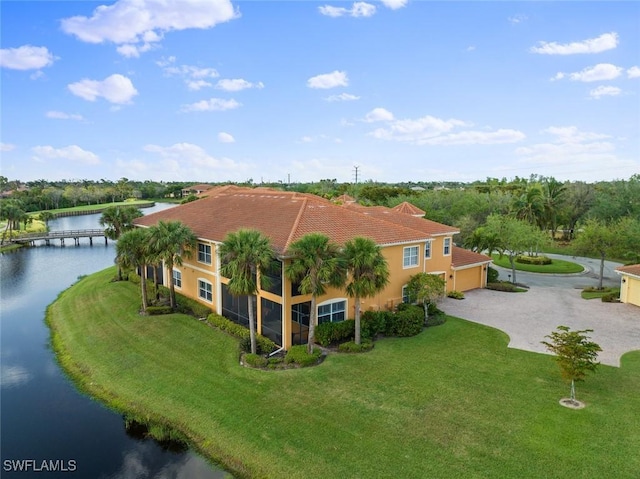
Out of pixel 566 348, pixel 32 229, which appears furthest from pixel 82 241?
pixel 566 348

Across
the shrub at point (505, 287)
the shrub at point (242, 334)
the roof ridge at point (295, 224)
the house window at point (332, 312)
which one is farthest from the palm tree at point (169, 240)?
the shrub at point (505, 287)

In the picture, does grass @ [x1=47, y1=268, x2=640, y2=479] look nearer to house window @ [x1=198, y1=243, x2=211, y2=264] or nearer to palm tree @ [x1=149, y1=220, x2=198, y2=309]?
palm tree @ [x1=149, y1=220, x2=198, y2=309]

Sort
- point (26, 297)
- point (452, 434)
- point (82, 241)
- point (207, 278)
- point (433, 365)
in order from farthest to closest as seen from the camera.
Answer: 1. point (82, 241)
2. point (26, 297)
3. point (207, 278)
4. point (433, 365)
5. point (452, 434)

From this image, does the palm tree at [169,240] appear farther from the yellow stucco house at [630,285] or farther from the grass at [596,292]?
the yellow stucco house at [630,285]


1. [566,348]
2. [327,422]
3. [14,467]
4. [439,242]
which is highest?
[439,242]

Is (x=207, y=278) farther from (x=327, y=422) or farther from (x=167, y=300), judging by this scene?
(x=327, y=422)

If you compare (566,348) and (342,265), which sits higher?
(342,265)

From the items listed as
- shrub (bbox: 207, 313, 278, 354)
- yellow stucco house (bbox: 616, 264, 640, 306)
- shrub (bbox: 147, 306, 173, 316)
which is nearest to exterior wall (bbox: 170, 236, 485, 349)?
shrub (bbox: 207, 313, 278, 354)
